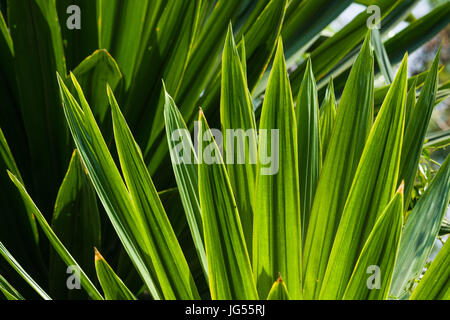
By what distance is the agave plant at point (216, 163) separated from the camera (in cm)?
39

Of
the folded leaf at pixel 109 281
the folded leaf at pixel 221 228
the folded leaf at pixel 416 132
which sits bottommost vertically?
the folded leaf at pixel 109 281

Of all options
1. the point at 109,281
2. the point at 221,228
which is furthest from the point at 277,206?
the point at 109,281

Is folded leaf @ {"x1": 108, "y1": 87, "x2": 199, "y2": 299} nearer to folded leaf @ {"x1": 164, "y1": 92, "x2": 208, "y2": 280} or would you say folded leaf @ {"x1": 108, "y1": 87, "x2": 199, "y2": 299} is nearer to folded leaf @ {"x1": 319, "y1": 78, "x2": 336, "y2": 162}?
folded leaf @ {"x1": 164, "y1": 92, "x2": 208, "y2": 280}

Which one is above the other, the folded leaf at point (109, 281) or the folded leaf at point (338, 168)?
the folded leaf at point (338, 168)

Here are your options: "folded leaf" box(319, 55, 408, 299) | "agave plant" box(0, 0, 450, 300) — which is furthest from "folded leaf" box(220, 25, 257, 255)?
"folded leaf" box(319, 55, 408, 299)

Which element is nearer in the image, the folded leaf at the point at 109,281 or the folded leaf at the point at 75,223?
the folded leaf at the point at 109,281

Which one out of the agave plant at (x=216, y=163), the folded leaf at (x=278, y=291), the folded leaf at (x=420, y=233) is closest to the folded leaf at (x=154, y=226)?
the agave plant at (x=216, y=163)

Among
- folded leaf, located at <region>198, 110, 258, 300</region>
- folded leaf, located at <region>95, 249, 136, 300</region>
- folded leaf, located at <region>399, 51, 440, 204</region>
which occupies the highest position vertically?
folded leaf, located at <region>399, 51, 440, 204</region>

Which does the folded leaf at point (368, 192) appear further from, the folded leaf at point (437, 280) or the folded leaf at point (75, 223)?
the folded leaf at point (75, 223)

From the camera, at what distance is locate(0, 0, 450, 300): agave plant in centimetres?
39

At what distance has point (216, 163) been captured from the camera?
377 millimetres

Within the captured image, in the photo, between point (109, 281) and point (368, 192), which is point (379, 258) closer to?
point (368, 192)

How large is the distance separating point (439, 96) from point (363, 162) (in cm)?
58
